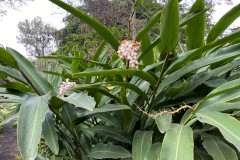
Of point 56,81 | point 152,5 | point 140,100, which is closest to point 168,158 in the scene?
point 140,100

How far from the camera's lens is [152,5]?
6.73m

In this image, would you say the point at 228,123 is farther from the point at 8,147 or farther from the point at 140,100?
the point at 8,147

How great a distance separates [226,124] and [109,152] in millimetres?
356

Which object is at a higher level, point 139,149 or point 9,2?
point 9,2

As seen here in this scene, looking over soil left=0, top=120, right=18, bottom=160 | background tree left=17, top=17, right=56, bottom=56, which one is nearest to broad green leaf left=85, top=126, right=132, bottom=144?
soil left=0, top=120, right=18, bottom=160

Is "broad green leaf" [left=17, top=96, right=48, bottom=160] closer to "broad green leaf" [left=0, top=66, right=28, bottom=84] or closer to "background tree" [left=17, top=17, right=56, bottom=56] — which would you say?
"broad green leaf" [left=0, top=66, right=28, bottom=84]

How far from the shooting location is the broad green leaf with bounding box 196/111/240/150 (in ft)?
1.02

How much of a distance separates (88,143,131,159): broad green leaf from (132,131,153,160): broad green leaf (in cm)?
5

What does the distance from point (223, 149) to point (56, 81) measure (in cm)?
79

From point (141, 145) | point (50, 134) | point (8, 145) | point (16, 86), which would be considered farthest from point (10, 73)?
point (8, 145)

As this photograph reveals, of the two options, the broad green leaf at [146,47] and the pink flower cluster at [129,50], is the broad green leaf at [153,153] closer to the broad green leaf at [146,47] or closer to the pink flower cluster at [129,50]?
the pink flower cluster at [129,50]

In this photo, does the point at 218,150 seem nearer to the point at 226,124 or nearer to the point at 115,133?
the point at 226,124

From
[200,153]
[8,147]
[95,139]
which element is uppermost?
[200,153]

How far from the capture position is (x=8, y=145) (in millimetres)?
3230
